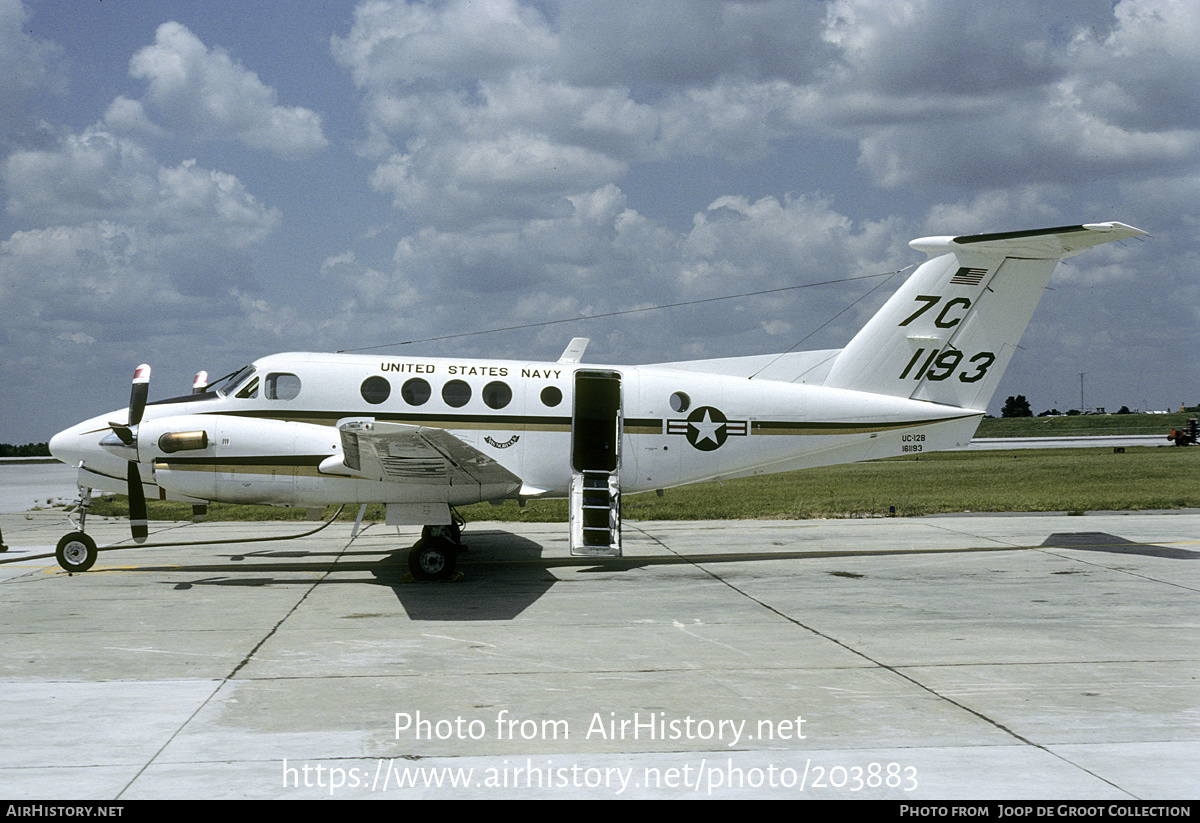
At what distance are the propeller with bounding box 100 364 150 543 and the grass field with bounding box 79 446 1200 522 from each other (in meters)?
9.58

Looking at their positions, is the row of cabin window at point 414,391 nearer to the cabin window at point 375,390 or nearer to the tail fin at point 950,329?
the cabin window at point 375,390

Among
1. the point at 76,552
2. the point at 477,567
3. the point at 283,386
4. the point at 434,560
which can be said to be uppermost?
the point at 283,386

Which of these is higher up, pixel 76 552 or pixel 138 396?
pixel 138 396

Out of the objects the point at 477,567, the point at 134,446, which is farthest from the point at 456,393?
the point at 134,446

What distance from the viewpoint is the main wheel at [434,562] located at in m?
12.7

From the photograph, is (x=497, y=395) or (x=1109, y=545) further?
(x=1109, y=545)

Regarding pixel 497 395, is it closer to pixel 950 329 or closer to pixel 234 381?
pixel 234 381

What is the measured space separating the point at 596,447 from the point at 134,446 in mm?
6728

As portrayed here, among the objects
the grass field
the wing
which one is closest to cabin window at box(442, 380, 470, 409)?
the wing

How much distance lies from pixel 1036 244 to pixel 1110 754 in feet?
35.7

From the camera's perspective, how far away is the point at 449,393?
44.8 feet

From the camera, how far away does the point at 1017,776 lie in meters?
5.13

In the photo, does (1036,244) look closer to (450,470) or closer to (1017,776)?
(450,470)

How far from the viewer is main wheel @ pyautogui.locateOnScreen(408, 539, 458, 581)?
12664 mm
